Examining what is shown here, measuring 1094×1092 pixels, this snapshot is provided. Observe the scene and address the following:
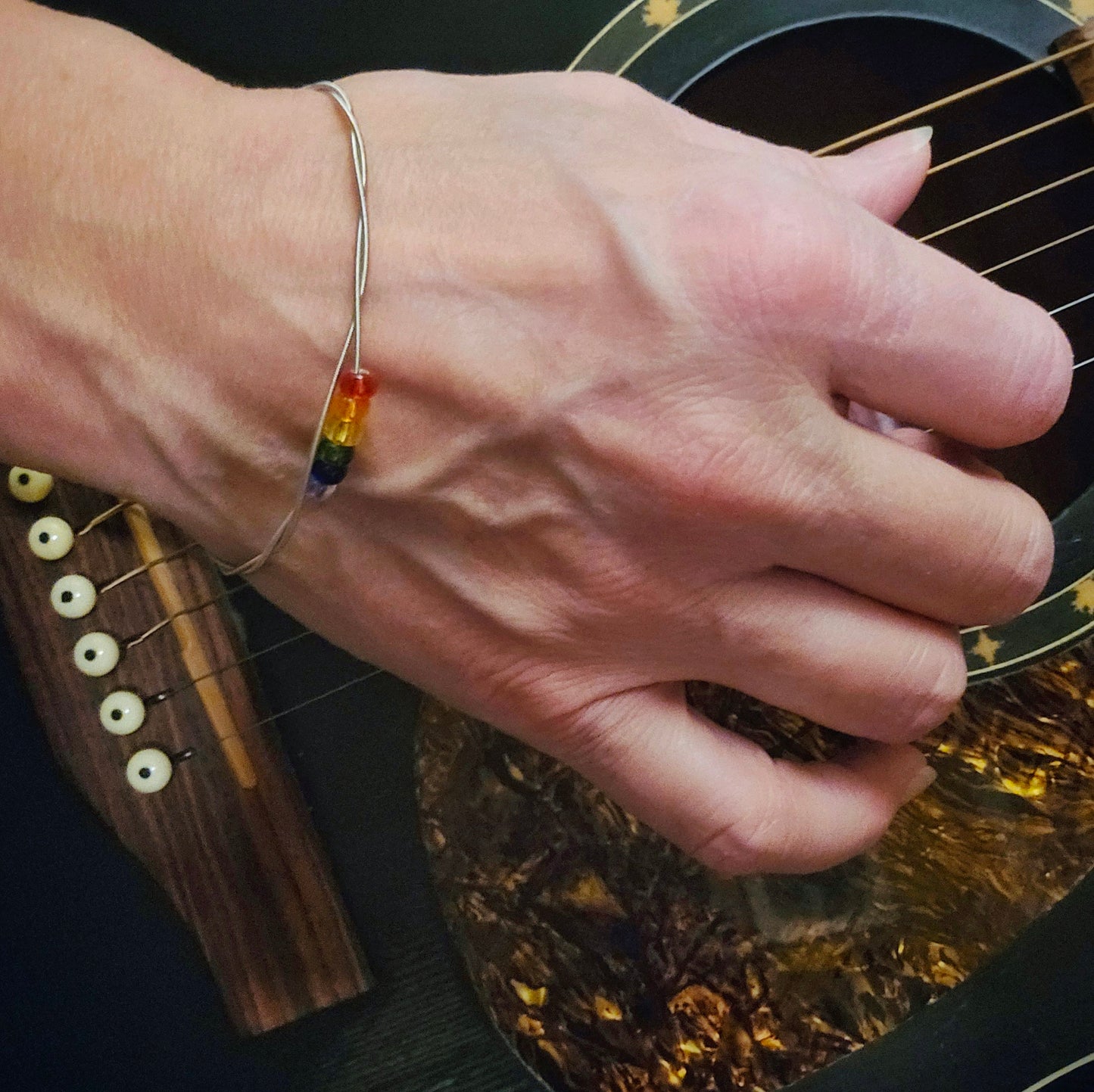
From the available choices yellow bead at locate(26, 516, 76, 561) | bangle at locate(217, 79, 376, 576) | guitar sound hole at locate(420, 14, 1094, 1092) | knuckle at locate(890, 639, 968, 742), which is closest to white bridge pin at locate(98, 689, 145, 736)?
yellow bead at locate(26, 516, 76, 561)

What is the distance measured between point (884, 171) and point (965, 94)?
22 cm

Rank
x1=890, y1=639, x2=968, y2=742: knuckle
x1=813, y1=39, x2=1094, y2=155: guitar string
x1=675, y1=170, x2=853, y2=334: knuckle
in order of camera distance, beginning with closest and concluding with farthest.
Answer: x1=675, y1=170, x2=853, y2=334: knuckle → x1=890, y1=639, x2=968, y2=742: knuckle → x1=813, y1=39, x2=1094, y2=155: guitar string

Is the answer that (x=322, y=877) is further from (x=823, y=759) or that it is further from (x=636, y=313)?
(x=636, y=313)

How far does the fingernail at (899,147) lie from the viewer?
572 mm

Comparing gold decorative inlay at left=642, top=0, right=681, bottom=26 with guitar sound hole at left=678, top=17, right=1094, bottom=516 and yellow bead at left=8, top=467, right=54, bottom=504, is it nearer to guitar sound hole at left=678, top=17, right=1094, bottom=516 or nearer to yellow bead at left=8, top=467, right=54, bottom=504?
guitar sound hole at left=678, top=17, right=1094, bottom=516

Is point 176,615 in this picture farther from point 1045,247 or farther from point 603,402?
point 1045,247

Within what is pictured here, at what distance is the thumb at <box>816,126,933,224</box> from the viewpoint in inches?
22.1

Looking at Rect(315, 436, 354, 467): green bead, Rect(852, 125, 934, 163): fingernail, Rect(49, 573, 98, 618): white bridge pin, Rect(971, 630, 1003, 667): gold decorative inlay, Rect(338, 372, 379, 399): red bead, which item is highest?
Rect(852, 125, 934, 163): fingernail

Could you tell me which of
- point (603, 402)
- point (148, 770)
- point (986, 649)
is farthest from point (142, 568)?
point (986, 649)

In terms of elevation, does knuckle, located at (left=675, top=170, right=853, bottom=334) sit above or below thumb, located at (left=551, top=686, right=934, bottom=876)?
above

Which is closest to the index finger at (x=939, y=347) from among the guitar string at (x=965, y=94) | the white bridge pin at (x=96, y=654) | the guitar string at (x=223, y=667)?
the guitar string at (x=965, y=94)

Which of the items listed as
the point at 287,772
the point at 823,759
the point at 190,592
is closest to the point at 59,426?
the point at 190,592

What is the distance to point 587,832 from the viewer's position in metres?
0.75

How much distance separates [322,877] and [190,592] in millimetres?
244
